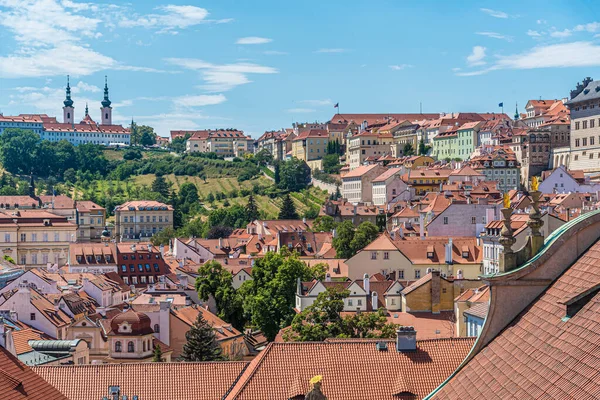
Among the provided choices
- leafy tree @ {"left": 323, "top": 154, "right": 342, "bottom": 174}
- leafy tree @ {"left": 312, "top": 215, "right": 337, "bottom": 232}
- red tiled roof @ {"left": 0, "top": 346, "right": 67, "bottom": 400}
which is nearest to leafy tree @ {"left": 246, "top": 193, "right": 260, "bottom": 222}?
leafy tree @ {"left": 312, "top": 215, "right": 337, "bottom": 232}

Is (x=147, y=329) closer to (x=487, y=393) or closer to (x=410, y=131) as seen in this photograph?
(x=487, y=393)

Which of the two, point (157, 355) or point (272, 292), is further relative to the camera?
point (272, 292)

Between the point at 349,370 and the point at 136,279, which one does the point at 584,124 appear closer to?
the point at 136,279

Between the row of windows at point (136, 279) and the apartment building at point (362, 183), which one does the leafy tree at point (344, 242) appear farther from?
the apartment building at point (362, 183)

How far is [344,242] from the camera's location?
9675 cm

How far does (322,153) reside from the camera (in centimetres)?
19412

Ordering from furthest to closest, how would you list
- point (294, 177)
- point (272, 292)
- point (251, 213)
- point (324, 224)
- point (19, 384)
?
point (294, 177) → point (251, 213) → point (324, 224) → point (272, 292) → point (19, 384)

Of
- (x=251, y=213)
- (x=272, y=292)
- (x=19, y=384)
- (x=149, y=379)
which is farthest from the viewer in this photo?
(x=251, y=213)

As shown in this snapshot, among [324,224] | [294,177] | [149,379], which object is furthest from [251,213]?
[149,379]

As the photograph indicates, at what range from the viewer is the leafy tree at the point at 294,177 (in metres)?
170

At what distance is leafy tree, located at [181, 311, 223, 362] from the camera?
168 feet

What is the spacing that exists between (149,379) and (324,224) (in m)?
89.0

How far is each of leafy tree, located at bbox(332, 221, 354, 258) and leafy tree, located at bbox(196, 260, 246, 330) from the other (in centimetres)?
2107

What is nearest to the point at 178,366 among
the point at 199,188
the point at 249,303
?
the point at 249,303
